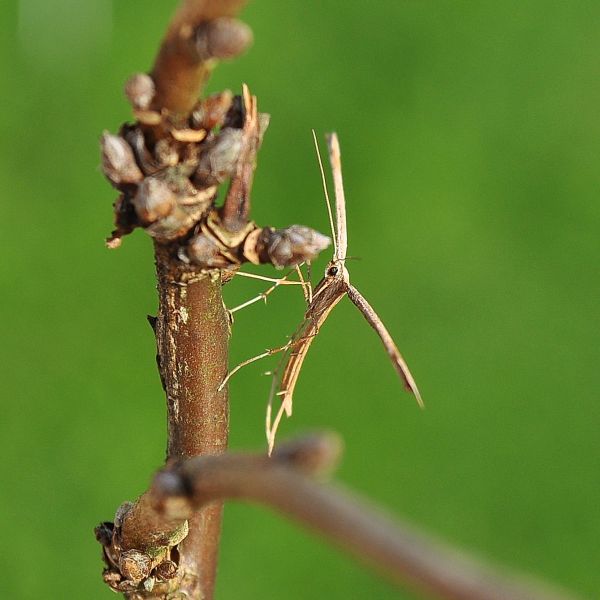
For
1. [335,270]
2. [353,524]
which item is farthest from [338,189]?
[353,524]

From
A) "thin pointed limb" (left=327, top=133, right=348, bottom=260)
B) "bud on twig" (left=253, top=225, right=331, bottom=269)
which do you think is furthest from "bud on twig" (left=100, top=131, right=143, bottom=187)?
"thin pointed limb" (left=327, top=133, right=348, bottom=260)

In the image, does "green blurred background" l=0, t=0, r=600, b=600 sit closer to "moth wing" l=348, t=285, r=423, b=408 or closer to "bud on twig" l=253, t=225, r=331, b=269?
"moth wing" l=348, t=285, r=423, b=408

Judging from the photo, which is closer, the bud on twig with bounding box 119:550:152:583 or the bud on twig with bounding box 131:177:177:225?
the bud on twig with bounding box 131:177:177:225

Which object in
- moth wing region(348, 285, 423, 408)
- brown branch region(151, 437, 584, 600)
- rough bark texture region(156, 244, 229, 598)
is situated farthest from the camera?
moth wing region(348, 285, 423, 408)

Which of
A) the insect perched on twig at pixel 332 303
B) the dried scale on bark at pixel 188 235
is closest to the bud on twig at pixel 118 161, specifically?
the dried scale on bark at pixel 188 235

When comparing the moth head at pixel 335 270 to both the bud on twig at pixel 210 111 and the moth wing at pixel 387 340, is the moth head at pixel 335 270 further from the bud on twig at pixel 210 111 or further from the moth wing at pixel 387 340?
the bud on twig at pixel 210 111

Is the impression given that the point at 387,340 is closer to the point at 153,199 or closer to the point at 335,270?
the point at 335,270

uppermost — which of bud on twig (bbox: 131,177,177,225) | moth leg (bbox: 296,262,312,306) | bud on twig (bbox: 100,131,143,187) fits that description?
moth leg (bbox: 296,262,312,306)
